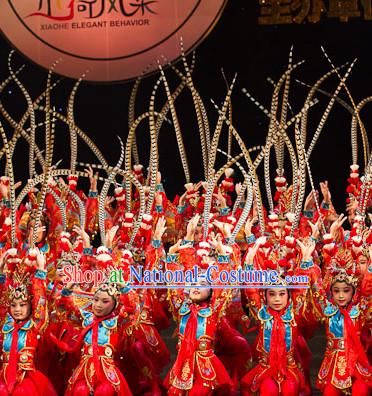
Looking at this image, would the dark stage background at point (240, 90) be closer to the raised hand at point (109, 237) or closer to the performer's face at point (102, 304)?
the raised hand at point (109, 237)

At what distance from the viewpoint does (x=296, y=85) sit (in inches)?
254

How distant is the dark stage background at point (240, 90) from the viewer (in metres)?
6.41

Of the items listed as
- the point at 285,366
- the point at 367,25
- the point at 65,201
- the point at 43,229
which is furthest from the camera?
the point at 367,25

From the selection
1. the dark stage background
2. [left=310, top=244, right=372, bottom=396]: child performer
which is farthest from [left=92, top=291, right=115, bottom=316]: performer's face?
the dark stage background

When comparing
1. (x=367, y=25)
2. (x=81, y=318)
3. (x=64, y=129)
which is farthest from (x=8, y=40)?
(x=81, y=318)

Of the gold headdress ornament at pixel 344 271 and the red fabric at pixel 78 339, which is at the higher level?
the gold headdress ornament at pixel 344 271

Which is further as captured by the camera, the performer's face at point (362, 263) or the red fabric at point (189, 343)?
the performer's face at point (362, 263)

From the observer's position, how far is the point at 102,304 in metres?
4.30

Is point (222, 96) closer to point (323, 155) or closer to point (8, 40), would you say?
point (323, 155)

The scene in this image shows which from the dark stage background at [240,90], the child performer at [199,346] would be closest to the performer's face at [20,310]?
the child performer at [199,346]

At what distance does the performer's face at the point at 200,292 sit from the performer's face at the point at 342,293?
1.80 ft

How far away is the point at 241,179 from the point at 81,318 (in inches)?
101

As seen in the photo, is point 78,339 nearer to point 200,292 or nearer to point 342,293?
point 200,292

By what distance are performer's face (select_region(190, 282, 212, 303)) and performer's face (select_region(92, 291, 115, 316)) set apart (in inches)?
13.8
